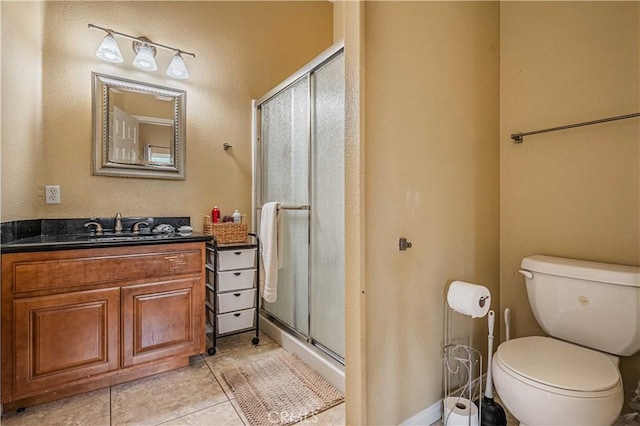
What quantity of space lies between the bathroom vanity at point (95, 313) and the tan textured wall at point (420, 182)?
117 centimetres

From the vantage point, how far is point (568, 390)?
1.00 m

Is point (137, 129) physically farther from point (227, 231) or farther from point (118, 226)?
point (227, 231)

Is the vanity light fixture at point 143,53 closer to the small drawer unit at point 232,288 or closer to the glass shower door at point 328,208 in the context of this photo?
the glass shower door at point 328,208

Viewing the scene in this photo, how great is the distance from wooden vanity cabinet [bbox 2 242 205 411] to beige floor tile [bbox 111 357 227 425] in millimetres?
70

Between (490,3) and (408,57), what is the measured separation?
2.86 feet

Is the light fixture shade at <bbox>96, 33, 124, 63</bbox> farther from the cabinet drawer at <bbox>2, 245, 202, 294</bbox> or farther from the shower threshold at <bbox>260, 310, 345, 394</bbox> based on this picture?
the shower threshold at <bbox>260, 310, 345, 394</bbox>

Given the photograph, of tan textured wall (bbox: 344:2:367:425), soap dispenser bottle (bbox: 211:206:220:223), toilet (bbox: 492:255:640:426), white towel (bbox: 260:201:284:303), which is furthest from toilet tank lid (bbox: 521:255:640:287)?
soap dispenser bottle (bbox: 211:206:220:223)

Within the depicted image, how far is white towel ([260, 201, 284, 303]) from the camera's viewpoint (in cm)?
208

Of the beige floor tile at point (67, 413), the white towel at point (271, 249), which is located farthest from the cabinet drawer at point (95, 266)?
the beige floor tile at point (67, 413)

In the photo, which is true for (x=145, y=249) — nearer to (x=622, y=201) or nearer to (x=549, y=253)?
(x=549, y=253)

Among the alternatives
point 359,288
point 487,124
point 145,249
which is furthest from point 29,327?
point 487,124

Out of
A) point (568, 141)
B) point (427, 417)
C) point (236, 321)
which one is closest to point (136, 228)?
point (236, 321)

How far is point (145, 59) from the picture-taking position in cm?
208

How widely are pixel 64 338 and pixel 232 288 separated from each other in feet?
2.94
